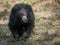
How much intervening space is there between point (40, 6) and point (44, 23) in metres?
2.88

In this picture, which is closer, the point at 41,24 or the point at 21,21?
the point at 21,21

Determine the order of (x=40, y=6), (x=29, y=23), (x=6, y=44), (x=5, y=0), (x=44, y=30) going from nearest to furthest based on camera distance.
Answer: (x=6, y=44), (x=29, y=23), (x=44, y=30), (x=40, y=6), (x=5, y=0)

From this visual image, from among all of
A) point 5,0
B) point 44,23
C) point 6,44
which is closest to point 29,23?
point 6,44

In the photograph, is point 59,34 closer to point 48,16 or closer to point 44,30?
point 44,30

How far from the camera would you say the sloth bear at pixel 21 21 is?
901 cm

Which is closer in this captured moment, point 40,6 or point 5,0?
point 40,6

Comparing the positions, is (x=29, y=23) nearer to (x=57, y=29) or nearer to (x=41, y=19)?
(x=57, y=29)

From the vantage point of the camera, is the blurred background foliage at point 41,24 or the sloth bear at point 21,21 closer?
the blurred background foliage at point 41,24

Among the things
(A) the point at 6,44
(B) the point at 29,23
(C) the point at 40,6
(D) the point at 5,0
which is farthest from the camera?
(D) the point at 5,0

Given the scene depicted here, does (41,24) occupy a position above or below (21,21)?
below

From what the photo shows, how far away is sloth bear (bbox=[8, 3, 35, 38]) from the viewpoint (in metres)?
9.01

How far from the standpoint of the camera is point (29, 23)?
9117mm

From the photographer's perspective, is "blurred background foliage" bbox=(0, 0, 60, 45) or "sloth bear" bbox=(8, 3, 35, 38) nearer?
"blurred background foliage" bbox=(0, 0, 60, 45)

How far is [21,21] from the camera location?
354 inches
